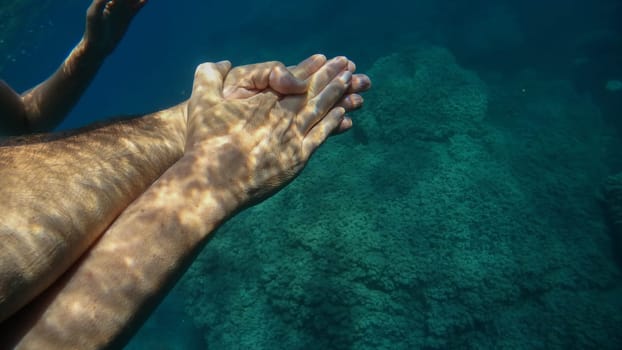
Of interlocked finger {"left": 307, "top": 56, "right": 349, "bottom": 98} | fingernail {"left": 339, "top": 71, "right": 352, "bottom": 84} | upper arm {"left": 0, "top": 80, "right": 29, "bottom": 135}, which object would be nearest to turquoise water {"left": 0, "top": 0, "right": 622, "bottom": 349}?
upper arm {"left": 0, "top": 80, "right": 29, "bottom": 135}

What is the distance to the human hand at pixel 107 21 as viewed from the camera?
2486 millimetres

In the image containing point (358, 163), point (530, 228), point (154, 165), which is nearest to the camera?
point (154, 165)

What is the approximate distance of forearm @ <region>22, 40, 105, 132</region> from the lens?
9.30 ft

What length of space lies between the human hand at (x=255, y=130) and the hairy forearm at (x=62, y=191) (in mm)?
318

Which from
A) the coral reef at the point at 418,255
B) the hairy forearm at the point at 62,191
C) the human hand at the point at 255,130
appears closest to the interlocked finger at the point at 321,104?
the human hand at the point at 255,130

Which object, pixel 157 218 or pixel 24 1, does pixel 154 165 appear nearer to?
pixel 157 218

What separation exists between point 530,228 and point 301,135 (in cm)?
Result: 701

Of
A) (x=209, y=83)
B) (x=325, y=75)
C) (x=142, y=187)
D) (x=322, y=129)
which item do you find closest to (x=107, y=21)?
(x=209, y=83)

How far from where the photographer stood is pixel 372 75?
11.9 metres

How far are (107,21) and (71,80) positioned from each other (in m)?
0.73

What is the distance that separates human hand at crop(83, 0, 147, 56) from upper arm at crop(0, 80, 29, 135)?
25.9 inches

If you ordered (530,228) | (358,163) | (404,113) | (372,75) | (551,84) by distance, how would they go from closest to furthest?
(530,228) < (358,163) < (404,113) < (372,75) < (551,84)

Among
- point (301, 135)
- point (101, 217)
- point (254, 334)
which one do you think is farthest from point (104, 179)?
point (254, 334)

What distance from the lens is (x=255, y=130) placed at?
1.97 m
